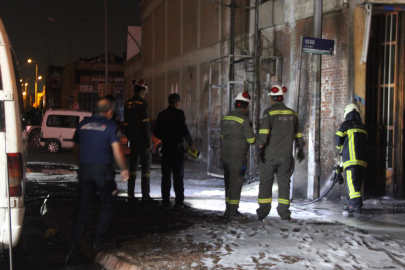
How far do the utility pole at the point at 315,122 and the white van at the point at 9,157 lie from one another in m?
6.06

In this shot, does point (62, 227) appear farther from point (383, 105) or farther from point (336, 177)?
point (383, 105)

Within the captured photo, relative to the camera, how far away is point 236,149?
700cm

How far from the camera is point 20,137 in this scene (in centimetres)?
469

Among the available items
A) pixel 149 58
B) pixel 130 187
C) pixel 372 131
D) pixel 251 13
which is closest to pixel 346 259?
pixel 130 187

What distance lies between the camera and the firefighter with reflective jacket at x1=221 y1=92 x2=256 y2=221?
6.96 meters

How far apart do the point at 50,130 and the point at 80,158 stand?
52.0 ft

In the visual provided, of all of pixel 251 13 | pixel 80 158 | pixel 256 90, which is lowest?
pixel 80 158

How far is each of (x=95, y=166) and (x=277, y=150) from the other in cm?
287

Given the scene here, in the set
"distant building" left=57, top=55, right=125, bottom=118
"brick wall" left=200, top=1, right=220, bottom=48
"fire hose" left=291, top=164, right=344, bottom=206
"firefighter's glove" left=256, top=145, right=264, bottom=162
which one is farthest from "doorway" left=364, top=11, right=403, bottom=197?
"distant building" left=57, top=55, right=125, bottom=118

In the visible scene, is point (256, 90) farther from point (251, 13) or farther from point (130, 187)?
point (130, 187)

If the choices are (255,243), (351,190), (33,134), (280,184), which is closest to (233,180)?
(280,184)

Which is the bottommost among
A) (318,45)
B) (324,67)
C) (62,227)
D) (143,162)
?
(62,227)

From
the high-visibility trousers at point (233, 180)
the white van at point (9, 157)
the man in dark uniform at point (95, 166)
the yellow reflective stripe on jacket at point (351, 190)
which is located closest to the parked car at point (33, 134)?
the high-visibility trousers at point (233, 180)

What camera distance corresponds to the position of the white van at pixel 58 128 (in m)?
20.2
